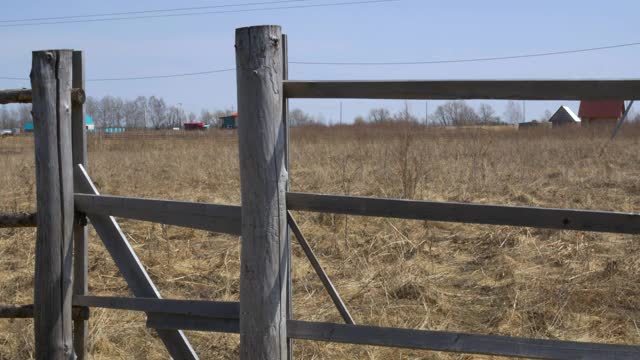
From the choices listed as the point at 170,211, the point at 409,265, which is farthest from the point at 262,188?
the point at 409,265

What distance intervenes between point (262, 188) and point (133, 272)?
3.39 feet

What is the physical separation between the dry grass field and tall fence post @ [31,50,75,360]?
2.26 feet

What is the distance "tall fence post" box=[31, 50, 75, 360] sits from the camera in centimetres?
325

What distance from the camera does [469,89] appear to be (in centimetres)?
242

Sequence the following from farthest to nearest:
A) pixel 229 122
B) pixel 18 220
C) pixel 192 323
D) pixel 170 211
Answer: pixel 229 122
pixel 18 220
pixel 170 211
pixel 192 323

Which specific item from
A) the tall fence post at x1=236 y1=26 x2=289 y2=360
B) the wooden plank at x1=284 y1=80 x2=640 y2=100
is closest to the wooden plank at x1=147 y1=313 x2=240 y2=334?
the tall fence post at x1=236 y1=26 x2=289 y2=360

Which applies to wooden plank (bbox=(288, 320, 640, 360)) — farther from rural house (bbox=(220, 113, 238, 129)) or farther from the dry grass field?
rural house (bbox=(220, 113, 238, 129))

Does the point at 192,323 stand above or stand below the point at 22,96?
below

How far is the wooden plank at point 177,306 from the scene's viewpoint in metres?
2.88

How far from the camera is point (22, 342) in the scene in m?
3.92

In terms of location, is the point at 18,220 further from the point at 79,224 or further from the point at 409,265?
the point at 409,265

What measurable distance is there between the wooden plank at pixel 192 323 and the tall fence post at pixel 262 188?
282 mm

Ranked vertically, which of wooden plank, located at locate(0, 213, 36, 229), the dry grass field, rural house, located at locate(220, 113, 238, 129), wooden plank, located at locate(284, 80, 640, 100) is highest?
rural house, located at locate(220, 113, 238, 129)

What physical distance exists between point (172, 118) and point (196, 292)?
56.7 metres
